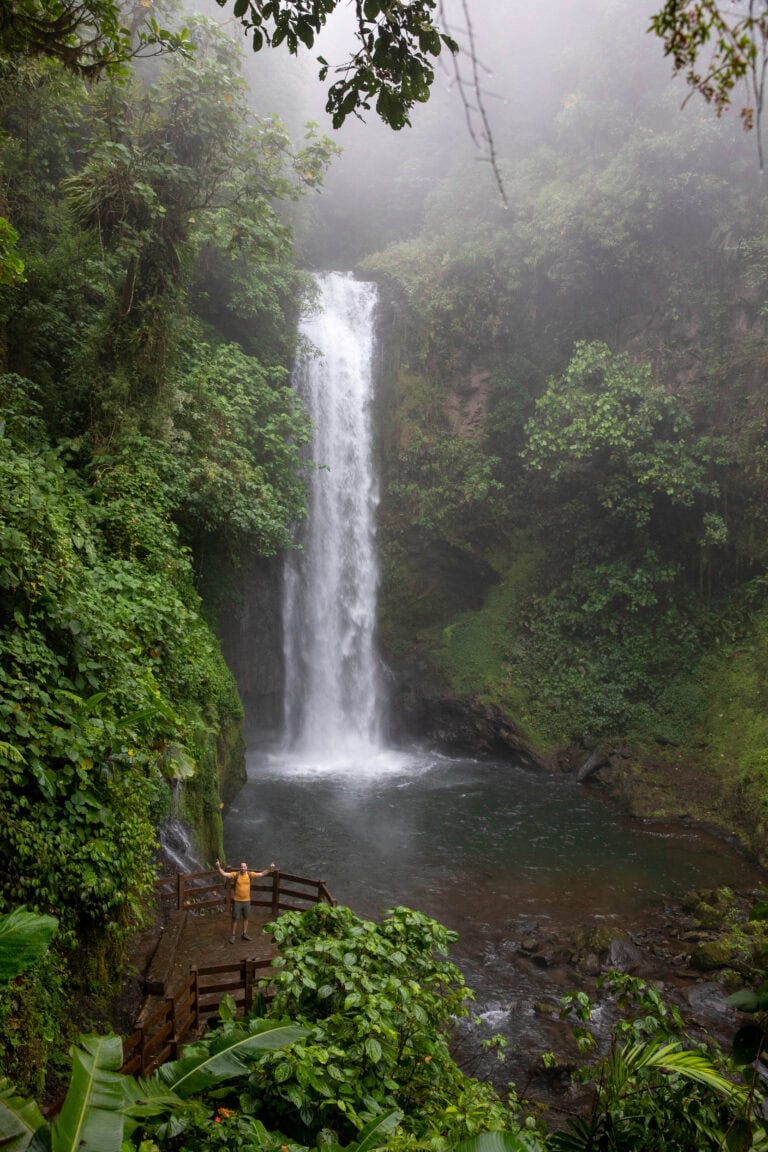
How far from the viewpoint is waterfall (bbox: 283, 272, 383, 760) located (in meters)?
19.5

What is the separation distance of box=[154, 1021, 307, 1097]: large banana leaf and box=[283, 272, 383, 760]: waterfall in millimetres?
15176

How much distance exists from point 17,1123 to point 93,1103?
0.28 meters

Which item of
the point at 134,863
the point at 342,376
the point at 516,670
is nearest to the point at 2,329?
the point at 134,863

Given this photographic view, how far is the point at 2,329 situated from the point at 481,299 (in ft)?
46.7

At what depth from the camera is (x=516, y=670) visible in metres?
19.1

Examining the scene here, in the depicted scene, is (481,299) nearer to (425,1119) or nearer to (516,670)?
(516,670)

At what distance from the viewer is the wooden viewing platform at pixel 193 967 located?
17.2ft

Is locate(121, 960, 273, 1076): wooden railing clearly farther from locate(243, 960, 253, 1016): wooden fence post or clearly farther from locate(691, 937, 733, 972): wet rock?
locate(691, 937, 733, 972): wet rock

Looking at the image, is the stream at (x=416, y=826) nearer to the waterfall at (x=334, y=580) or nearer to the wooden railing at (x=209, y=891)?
the waterfall at (x=334, y=580)

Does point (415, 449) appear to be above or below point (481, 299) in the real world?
below

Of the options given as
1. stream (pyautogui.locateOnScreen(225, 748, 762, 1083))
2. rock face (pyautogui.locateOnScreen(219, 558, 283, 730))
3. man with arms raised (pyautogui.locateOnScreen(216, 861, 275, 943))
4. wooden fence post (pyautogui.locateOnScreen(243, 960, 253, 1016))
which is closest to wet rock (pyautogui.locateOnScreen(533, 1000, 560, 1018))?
stream (pyautogui.locateOnScreen(225, 748, 762, 1083))

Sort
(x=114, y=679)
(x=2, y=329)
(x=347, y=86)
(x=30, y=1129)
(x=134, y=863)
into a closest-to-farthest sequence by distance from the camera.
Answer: (x=30, y=1129) < (x=347, y=86) < (x=134, y=863) < (x=114, y=679) < (x=2, y=329)

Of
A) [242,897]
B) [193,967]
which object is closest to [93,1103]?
[193,967]

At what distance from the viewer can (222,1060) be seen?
3.70 metres
